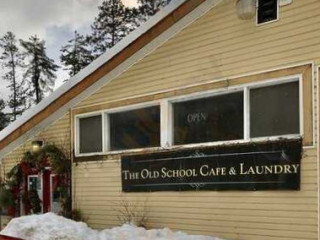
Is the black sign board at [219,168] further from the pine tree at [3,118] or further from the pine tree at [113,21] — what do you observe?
the pine tree at [3,118]

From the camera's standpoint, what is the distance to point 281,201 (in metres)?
8.67

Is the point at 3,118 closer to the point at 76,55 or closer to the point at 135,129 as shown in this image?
the point at 76,55

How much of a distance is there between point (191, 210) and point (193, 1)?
3.69 metres

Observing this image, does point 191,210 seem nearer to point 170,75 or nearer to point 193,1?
point 170,75

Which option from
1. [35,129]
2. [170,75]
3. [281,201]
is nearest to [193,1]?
[170,75]

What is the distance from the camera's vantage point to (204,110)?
10070 millimetres

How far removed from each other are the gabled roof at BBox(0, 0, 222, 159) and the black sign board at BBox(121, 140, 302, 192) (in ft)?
6.34

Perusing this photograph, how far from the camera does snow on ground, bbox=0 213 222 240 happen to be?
29.1 ft

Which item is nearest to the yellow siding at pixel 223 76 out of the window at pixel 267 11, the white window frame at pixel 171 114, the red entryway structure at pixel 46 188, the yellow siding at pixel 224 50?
the yellow siding at pixel 224 50

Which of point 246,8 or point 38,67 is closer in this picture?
point 246,8

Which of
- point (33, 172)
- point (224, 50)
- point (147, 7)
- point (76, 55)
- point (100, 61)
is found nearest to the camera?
point (224, 50)

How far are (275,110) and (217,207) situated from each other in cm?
195

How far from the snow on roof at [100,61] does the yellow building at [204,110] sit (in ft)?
0.09

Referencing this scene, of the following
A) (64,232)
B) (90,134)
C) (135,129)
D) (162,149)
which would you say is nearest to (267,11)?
(162,149)
